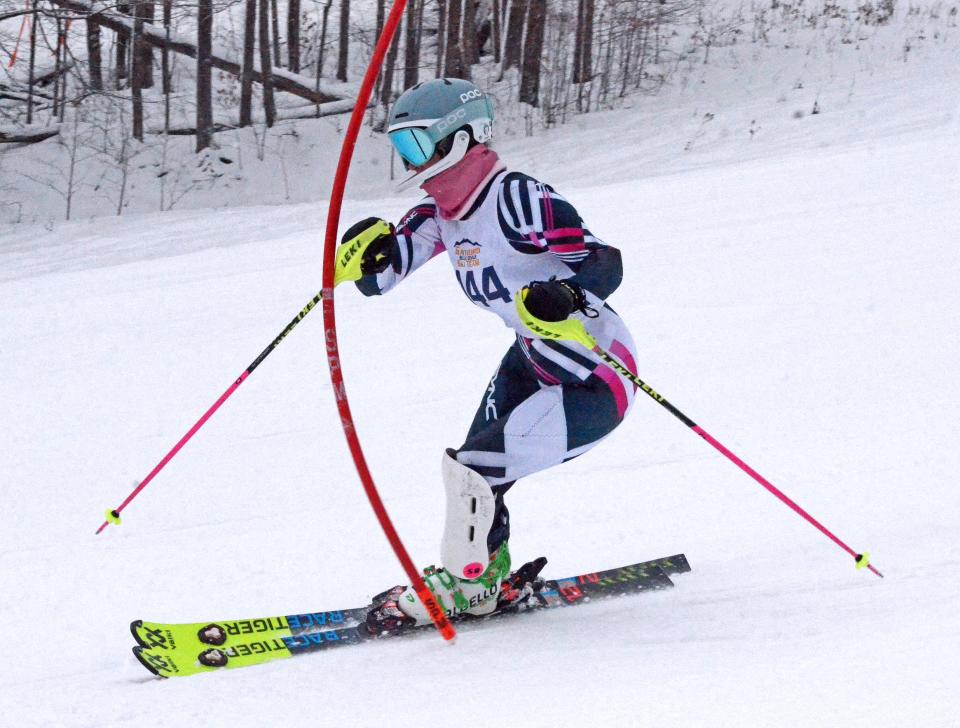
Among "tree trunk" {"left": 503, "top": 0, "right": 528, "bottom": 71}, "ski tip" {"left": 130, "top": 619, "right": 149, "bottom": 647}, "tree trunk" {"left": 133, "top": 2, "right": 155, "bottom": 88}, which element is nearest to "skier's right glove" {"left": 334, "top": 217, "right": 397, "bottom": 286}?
"ski tip" {"left": 130, "top": 619, "right": 149, "bottom": 647}

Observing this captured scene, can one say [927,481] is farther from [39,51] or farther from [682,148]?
[39,51]

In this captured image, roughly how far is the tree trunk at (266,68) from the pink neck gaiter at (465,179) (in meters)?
11.2

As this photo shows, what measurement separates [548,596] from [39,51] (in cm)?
1510

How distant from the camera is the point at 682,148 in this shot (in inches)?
397

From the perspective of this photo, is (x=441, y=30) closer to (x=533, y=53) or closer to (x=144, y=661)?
(x=533, y=53)

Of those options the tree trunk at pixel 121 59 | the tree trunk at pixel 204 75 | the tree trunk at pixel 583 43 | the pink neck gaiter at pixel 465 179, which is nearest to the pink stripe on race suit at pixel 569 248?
the pink neck gaiter at pixel 465 179

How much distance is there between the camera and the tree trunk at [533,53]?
12.6m

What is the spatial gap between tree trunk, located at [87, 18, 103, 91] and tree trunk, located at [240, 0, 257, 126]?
6.29 feet

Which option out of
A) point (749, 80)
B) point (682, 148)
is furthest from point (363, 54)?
point (682, 148)

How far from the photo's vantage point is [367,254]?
10.3 ft

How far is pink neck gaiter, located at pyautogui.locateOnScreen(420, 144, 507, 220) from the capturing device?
110 inches

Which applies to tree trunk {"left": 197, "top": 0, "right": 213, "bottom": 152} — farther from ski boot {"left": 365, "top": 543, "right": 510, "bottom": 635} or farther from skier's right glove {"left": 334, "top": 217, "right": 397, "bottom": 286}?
ski boot {"left": 365, "top": 543, "right": 510, "bottom": 635}

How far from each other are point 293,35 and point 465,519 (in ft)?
44.7

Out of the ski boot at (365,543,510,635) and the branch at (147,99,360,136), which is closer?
the ski boot at (365,543,510,635)
